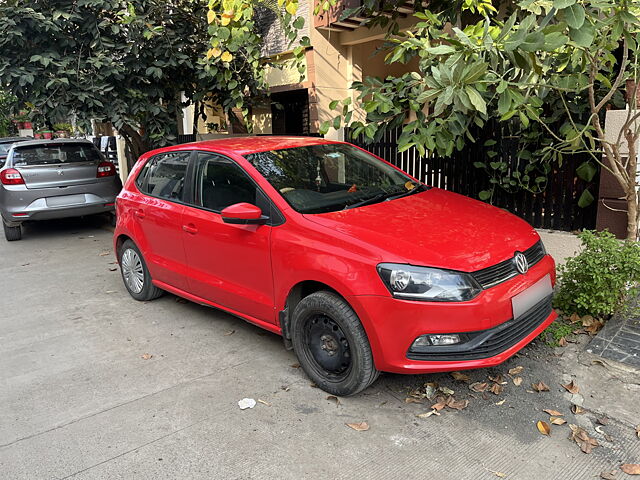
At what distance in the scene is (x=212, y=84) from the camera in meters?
9.48

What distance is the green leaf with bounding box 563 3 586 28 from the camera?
291cm

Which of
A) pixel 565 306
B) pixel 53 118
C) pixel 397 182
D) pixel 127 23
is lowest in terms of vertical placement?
pixel 565 306

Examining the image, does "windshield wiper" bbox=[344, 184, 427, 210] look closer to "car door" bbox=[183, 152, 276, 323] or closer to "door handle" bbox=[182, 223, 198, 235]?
"car door" bbox=[183, 152, 276, 323]

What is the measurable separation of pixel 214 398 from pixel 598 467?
7.81ft

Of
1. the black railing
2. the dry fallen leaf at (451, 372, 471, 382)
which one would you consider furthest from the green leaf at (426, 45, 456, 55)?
the black railing

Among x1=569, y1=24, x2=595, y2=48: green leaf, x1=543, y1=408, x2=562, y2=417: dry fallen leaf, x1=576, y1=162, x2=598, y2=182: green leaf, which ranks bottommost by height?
x1=543, y1=408, x2=562, y2=417: dry fallen leaf

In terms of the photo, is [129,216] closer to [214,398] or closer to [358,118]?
[214,398]

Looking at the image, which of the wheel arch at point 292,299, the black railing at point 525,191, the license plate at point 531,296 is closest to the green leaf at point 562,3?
the license plate at point 531,296

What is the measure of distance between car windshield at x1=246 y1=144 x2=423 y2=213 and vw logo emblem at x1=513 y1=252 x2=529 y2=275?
1.17 metres

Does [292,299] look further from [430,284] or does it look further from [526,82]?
[526,82]

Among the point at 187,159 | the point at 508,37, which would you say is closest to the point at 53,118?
the point at 187,159

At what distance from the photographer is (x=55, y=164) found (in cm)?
887

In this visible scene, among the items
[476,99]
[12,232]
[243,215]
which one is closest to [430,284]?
[476,99]

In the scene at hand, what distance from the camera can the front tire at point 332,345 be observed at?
3.30 m
